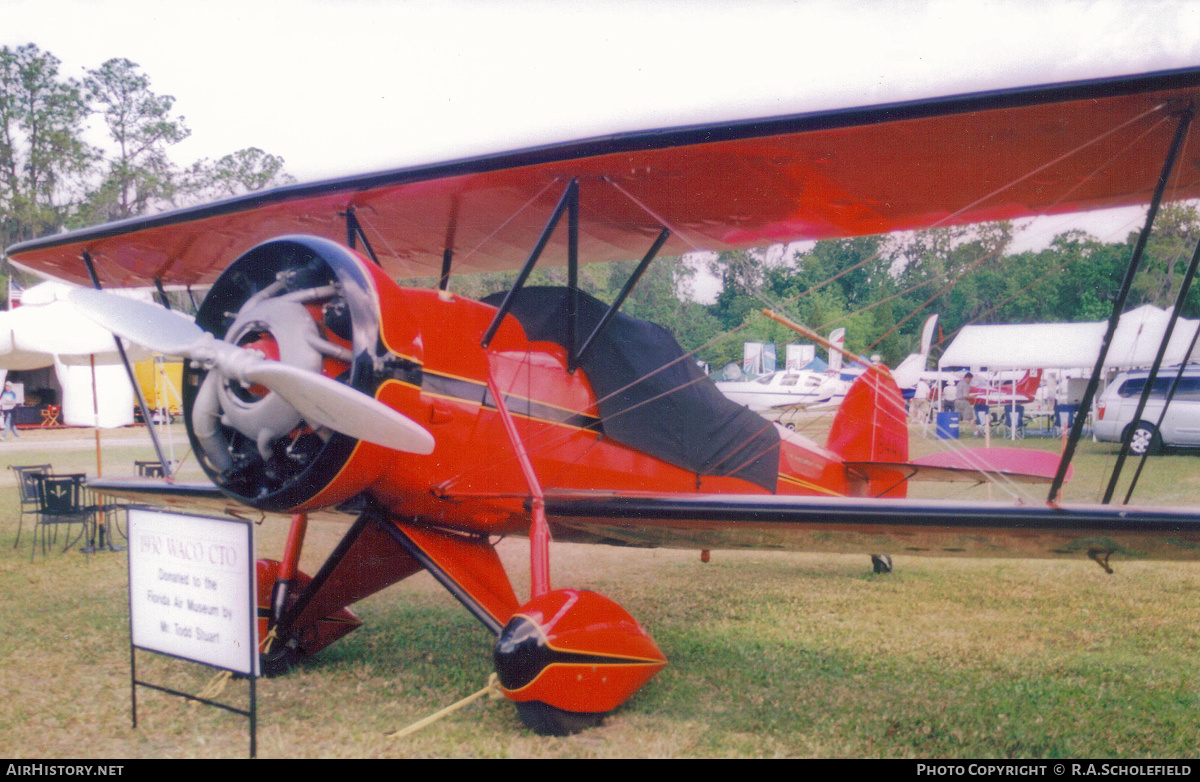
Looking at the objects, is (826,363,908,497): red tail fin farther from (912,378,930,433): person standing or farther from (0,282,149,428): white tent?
(0,282,149,428): white tent

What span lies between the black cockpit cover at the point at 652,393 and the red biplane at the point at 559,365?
2 centimetres

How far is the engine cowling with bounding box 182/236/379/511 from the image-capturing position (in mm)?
3334

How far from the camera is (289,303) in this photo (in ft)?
11.1

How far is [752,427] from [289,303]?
293 centimetres

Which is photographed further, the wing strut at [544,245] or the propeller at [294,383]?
the wing strut at [544,245]

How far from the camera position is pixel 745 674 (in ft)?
14.6

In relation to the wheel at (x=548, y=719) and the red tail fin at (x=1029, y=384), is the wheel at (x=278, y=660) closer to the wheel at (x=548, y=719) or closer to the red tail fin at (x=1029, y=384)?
the wheel at (x=548, y=719)

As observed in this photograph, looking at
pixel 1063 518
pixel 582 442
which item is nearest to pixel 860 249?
pixel 582 442

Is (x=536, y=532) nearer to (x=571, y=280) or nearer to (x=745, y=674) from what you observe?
(x=571, y=280)

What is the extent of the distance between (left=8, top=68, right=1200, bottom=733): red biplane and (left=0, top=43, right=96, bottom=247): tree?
34423 mm

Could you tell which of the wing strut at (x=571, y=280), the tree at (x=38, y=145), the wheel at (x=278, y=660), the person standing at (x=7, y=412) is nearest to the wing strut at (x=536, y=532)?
the wing strut at (x=571, y=280)

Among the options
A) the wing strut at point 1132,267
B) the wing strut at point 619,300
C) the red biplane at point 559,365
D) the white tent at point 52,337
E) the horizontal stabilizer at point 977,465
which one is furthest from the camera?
the white tent at point 52,337

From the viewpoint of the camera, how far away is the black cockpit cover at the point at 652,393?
4.50 m

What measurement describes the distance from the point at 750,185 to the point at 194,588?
10.4 ft
